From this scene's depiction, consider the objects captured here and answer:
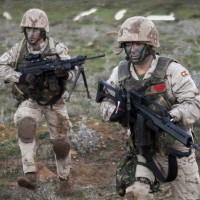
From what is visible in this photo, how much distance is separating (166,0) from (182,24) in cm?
1273

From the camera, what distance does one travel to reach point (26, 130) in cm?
737

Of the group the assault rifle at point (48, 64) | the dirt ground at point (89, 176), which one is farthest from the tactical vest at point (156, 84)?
the dirt ground at point (89, 176)

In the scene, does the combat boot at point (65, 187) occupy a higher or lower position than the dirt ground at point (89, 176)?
higher

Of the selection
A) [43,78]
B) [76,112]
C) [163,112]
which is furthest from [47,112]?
[76,112]

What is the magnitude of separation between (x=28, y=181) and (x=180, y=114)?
8.71ft

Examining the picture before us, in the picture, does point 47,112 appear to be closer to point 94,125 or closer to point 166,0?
point 94,125

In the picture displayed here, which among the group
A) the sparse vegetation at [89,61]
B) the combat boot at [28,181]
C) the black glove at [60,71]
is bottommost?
the sparse vegetation at [89,61]

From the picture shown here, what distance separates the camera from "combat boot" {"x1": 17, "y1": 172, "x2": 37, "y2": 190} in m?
7.34

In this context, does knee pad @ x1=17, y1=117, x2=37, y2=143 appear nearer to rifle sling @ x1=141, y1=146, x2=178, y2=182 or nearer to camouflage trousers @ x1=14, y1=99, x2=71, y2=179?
camouflage trousers @ x1=14, y1=99, x2=71, y2=179

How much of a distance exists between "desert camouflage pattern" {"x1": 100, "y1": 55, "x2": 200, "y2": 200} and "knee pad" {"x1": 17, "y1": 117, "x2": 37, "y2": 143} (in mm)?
1786

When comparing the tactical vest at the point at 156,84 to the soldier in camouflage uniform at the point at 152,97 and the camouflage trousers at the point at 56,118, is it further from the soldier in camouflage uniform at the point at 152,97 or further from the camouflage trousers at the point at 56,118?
the camouflage trousers at the point at 56,118

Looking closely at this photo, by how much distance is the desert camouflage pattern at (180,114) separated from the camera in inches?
214

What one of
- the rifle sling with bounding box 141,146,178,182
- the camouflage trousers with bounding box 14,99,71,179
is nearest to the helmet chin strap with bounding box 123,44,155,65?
the rifle sling with bounding box 141,146,178,182

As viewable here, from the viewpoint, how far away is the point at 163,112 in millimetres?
5312
